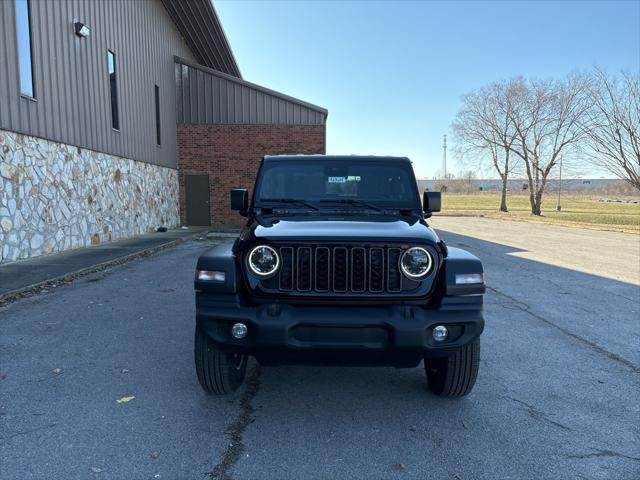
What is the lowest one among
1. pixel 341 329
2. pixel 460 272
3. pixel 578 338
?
pixel 578 338

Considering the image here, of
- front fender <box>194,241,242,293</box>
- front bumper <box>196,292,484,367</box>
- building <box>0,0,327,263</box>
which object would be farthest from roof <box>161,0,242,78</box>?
front bumper <box>196,292,484,367</box>

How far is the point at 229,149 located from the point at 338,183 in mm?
16625

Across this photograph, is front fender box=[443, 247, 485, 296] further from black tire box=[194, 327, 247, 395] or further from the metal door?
the metal door

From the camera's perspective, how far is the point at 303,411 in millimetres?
3219

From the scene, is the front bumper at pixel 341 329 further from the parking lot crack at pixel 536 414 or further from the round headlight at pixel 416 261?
the parking lot crack at pixel 536 414

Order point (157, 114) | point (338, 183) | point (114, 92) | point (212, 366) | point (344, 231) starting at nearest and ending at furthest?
1. point (344, 231)
2. point (212, 366)
3. point (338, 183)
4. point (114, 92)
5. point (157, 114)

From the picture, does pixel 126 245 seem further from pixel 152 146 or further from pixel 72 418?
pixel 72 418

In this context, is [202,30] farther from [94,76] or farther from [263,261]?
[263,261]

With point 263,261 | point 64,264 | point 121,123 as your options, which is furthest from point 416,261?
point 121,123

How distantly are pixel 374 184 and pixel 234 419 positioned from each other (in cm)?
239

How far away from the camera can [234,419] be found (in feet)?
10.1

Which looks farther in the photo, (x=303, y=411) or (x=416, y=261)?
(x=303, y=411)

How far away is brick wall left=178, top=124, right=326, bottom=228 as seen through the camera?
19.8 m

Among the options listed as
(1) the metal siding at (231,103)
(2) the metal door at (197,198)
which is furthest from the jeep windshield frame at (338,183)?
(2) the metal door at (197,198)
